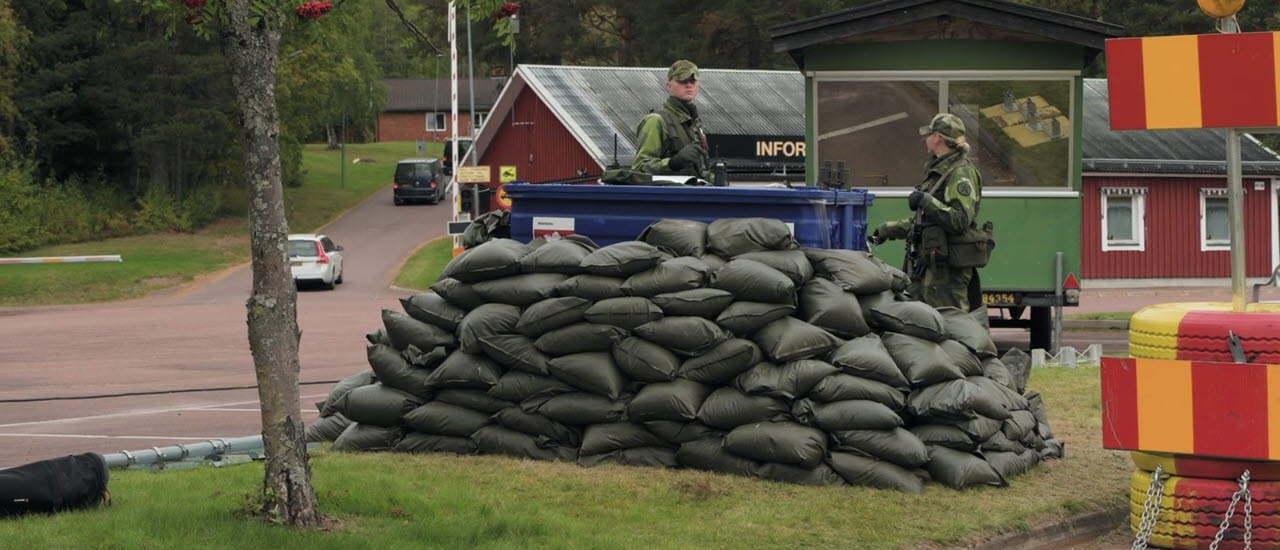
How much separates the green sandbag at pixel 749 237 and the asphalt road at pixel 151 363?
13.5 ft

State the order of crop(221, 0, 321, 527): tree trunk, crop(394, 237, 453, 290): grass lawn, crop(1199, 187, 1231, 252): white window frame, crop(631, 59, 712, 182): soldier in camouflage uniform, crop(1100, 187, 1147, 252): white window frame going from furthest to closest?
crop(1199, 187, 1231, 252): white window frame, crop(394, 237, 453, 290): grass lawn, crop(1100, 187, 1147, 252): white window frame, crop(631, 59, 712, 182): soldier in camouflage uniform, crop(221, 0, 321, 527): tree trunk

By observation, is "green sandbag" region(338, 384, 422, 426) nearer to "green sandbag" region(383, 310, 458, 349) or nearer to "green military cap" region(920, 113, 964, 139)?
"green sandbag" region(383, 310, 458, 349)

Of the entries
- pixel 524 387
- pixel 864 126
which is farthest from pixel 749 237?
pixel 864 126

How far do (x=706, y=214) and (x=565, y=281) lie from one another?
1.16 m

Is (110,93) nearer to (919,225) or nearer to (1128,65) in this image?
(919,225)

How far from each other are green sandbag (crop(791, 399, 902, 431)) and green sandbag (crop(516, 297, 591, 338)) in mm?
1274

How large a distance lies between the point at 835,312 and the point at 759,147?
21674 mm

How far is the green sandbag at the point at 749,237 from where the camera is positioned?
8.50m

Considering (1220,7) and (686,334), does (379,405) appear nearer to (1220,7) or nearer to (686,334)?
(686,334)

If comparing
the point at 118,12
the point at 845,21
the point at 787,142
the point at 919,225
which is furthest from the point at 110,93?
the point at 919,225

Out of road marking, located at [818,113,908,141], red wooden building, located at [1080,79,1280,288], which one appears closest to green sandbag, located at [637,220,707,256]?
road marking, located at [818,113,908,141]

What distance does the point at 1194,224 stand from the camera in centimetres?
3803

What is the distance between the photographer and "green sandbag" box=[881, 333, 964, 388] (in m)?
8.02

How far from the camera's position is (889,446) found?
305 inches
